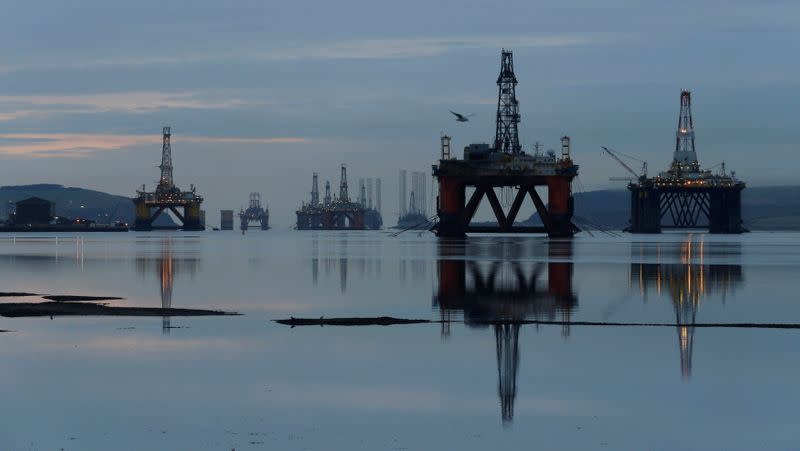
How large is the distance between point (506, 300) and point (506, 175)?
95.1 m

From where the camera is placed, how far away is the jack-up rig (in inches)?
5374

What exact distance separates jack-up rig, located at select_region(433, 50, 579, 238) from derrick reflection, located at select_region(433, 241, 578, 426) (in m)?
66.0

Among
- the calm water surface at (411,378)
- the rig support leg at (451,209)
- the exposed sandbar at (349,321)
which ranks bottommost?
the calm water surface at (411,378)

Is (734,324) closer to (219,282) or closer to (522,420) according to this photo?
(522,420)

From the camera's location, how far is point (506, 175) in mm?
135625

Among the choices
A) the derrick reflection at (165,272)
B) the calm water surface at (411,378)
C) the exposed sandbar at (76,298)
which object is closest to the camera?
the calm water surface at (411,378)

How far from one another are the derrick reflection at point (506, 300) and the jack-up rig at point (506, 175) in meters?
66.0

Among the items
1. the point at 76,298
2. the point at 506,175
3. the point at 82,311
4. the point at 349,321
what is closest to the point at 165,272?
the point at 76,298

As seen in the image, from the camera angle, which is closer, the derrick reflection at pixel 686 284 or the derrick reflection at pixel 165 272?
the derrick reflection at pixel 686 284

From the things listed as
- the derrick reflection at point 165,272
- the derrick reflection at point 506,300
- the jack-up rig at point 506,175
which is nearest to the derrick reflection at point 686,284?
the derrick reflection at point 506,300

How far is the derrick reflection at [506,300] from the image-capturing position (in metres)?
24.8

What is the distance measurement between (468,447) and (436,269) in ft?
165

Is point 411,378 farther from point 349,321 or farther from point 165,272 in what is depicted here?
point 165,272

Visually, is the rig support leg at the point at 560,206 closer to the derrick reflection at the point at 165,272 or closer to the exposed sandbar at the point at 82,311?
the derrick reflection at the point at 165,272
